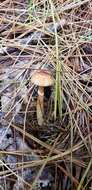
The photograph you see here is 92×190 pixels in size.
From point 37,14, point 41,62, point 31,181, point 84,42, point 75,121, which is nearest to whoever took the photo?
point 31,181

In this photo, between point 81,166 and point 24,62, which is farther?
point 24,62

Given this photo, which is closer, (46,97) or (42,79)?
(42,79)

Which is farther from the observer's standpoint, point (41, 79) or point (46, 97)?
point (46, 97)

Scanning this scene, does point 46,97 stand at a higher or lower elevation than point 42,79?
lower

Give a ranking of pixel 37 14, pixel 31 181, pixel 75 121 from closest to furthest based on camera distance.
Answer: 1. pixel 31 181
2. pixel 75 121
3. pixel 37 14

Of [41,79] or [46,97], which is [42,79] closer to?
[41,79]

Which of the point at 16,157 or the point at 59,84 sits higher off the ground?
the point at 59,84

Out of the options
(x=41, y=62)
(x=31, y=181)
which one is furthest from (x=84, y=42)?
A: (x=31, y=181)

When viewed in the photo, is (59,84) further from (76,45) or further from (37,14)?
(37,14)

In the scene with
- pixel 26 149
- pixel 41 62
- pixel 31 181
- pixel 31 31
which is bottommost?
pixel 31 181

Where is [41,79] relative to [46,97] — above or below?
above

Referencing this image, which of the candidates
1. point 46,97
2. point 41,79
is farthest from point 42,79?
→ point 46,97
